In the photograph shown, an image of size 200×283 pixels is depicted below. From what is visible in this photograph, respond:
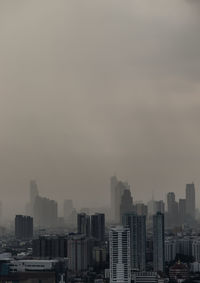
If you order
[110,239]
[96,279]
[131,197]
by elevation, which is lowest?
[96,279]

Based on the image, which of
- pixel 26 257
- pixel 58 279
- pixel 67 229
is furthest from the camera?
pixel 67 229

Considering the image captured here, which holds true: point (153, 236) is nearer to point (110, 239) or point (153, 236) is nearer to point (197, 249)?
point (197, 249)

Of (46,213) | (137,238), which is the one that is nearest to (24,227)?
(46,213)

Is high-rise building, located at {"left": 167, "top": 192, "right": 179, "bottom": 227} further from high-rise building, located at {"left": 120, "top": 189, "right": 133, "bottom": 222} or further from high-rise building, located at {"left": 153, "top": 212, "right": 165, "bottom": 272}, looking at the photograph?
high-rise building, located at {"left": 120, "top": 189, "right": 133, "bottom": 222}

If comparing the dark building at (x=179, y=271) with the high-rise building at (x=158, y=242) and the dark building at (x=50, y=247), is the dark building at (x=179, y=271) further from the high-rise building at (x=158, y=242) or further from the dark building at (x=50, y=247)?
the dark building at (x=50, y=247)

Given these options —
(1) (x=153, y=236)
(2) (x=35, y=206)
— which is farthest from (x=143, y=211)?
(2) (x=35, y=206)

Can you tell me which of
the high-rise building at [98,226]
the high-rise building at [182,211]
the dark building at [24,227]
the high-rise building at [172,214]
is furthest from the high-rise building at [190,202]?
the dark building at [24,227]
